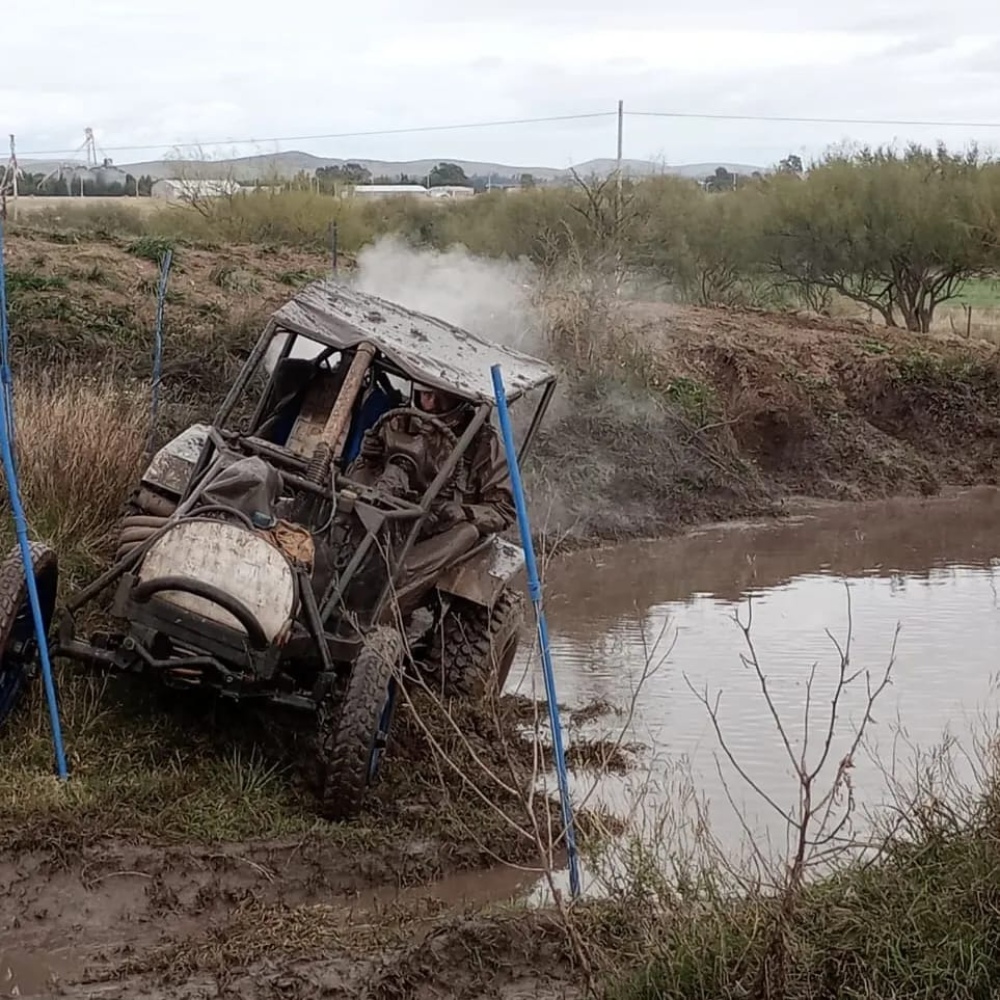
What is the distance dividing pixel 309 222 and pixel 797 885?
1053 inches

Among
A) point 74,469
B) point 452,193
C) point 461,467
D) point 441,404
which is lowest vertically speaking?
point 74,469

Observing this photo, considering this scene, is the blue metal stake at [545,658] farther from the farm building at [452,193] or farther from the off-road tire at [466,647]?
the farm building at [452,193]

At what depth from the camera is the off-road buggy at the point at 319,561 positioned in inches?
284

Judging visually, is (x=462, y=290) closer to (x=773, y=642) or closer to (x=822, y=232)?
(x=773, y=642)

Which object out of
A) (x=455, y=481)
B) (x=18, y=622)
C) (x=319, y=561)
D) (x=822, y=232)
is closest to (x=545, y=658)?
(x=319, y=561)

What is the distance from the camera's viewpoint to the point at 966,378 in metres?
22.4

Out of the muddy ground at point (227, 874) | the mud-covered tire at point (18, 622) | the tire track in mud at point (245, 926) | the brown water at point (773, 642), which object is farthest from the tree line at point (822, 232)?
the tire track in mud at point (245, 926)

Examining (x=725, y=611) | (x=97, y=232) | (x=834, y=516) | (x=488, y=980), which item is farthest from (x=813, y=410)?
→ (x=488, y=980)

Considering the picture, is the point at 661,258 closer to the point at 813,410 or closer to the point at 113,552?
the point at 813,410

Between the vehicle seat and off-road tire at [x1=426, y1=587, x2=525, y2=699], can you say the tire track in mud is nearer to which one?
off-road tire at [x1=426, y1=587, x2=525, y2=699]

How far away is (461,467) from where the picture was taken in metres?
9.04

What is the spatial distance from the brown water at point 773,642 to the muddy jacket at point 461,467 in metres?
1.23

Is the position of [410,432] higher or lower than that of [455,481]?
higher

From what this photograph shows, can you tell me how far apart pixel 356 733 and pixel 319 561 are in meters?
0.95
